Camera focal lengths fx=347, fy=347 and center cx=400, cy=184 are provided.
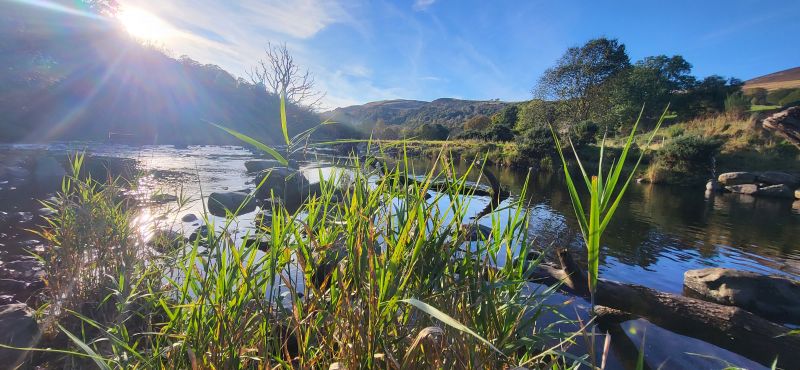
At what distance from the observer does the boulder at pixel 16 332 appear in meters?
2.54

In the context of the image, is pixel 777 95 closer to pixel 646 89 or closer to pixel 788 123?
pixel 646 89

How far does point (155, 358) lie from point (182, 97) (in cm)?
4792

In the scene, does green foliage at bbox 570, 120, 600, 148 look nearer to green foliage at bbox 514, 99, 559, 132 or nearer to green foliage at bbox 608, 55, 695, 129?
green foliage at bbox 608, 55, 695, 129

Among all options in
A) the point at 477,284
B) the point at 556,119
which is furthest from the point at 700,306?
the point at 556,119

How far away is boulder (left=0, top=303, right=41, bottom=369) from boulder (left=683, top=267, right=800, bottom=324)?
24.8 feet

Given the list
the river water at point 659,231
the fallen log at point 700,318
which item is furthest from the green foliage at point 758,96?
the fallen log at point 700,318

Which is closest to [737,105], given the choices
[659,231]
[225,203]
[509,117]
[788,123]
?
[509,117]

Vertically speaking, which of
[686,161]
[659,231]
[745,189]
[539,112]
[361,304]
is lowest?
[659,231]

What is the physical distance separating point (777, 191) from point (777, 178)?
1.50m

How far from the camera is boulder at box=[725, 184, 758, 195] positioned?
17.0 meters

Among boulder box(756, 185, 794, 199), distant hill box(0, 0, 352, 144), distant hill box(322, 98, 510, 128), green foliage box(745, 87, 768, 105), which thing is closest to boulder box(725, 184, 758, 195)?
boulder box(756, 185, 794, 199)

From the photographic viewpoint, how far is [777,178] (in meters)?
17.3

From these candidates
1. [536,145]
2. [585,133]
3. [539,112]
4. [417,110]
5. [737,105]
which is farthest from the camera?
[417,110]

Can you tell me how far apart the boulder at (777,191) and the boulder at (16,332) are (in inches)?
972
